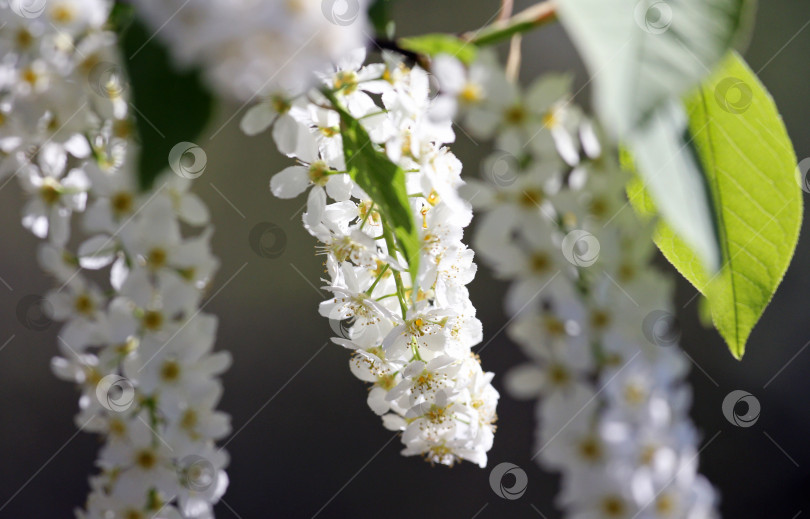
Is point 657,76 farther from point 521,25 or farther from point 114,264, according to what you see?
point 114,264

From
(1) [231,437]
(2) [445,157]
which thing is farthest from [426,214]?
(1) [231,437]

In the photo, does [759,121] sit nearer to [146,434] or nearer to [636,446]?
[636,446]

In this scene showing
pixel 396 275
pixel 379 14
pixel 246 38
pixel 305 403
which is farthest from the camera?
pixel 305 403

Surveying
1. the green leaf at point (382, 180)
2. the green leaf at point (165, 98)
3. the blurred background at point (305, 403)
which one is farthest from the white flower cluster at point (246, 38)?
the blurred background at point (305, 403)

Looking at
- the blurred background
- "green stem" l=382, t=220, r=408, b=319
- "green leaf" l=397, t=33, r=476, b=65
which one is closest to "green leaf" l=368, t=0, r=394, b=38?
"green leaf" l=397, t=33, r=476, b=65

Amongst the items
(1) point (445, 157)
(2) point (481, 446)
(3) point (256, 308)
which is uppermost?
(1) point (445, 157)

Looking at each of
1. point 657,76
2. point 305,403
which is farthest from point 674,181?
point 305,403
